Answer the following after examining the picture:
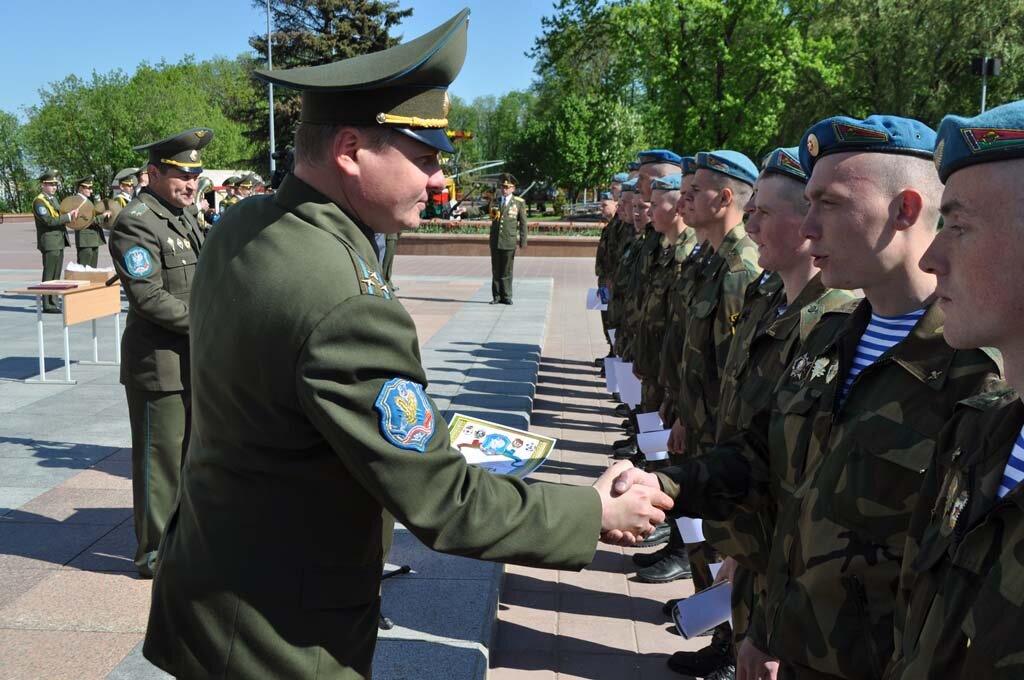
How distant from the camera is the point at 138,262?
488 centimetres

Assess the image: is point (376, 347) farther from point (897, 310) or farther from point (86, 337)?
point (86, 337)

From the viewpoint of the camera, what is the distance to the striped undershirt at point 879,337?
7.41ft

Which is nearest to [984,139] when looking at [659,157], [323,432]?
[323,432]

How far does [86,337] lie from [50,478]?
21.8 feet

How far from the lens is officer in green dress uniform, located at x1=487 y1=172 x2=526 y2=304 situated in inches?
622

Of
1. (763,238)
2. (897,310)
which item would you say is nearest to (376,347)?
(897,310)

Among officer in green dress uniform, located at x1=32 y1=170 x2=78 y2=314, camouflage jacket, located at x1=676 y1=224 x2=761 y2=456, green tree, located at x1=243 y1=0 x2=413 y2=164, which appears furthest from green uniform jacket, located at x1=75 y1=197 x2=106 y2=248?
green tree, located at x1=243 y1=0 x2=413 y2=164

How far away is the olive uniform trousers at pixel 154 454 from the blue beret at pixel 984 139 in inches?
160

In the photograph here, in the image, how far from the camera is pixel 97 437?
23.3ft

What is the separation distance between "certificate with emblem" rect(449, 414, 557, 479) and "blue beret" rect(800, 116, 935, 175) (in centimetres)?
111

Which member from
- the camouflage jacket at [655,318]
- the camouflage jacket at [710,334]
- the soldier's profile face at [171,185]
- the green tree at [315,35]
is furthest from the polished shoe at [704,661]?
the green tree at [315,35]

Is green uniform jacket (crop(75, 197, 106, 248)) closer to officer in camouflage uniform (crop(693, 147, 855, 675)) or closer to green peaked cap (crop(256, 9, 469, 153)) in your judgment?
officer in camouflage uniform (crop(693, 147, 855, 675))

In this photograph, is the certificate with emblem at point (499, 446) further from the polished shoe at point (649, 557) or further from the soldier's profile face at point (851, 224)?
the polished shoe at point (649, 557)

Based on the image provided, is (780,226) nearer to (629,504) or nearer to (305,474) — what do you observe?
(629,504)
